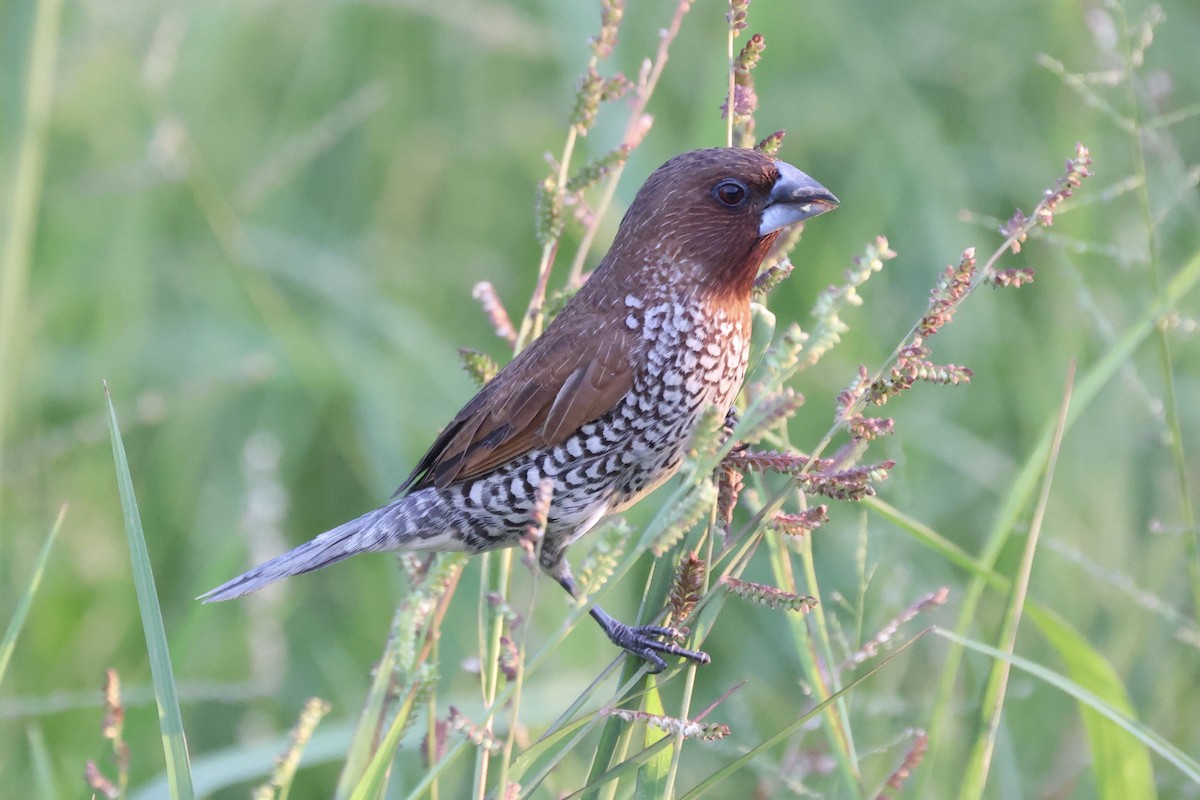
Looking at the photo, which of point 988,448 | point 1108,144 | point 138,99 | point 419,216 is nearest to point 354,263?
point 419,216

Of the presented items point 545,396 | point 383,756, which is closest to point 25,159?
point 545,396

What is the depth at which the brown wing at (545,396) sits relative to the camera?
2.31 metres

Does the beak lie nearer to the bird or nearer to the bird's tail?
the bird

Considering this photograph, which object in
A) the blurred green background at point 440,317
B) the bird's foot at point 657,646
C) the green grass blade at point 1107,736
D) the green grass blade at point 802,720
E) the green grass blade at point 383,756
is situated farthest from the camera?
Result: the blurred green background at point 440,317

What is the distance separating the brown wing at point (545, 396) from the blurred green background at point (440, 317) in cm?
75

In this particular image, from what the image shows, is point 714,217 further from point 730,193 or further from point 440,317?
point 440,317

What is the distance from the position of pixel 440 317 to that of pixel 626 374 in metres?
2.92

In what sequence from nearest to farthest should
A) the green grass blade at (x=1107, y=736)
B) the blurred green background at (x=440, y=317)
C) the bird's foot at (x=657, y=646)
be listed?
the bird's foot at (x=657, y=646), the green grass blade at (x=1107, y=736), the blurred green background at (x=440, y=317)

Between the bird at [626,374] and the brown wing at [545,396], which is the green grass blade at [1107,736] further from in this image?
the brown wing at [545,396]

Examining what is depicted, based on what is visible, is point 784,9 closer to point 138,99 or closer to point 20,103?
point 138,99

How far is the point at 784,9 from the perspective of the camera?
4914mm

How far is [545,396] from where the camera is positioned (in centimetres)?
238

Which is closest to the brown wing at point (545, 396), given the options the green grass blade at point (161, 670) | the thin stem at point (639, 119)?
the thin stem at point (639, 119)

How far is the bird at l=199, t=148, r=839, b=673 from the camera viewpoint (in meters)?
2.25
